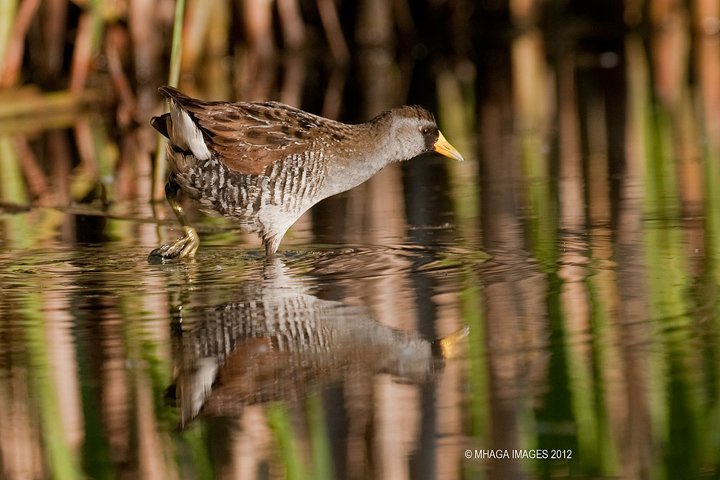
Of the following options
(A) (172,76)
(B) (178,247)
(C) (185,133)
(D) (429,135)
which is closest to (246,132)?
(C) (185,133)

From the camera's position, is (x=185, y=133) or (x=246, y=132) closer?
(x=185, y=133)

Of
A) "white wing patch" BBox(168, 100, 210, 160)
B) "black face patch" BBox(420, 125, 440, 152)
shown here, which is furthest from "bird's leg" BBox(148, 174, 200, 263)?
"black face patch" BBox(420, 125, 440, 152)

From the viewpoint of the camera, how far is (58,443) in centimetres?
300

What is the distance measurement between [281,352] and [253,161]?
62.5 inches

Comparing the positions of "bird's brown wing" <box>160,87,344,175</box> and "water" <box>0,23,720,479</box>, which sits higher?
"bird's brown wing" <box>160,87,344,175</box>

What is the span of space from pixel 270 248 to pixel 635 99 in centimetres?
560

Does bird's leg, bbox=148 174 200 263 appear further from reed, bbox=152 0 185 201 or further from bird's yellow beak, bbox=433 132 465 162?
bird's yellow beak, bbox=433 132 465 162

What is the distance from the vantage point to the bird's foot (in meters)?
5.14

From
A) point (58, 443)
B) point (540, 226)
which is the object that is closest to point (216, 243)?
point (540, 226)

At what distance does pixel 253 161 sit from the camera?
202 inches

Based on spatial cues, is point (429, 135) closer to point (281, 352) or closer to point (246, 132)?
point (246, 132)

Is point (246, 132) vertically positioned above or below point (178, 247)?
above

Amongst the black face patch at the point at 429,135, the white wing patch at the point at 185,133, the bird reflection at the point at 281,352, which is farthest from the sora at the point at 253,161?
the bird reflection at the point at 281,352

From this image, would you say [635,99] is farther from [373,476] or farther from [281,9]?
[373,476]
